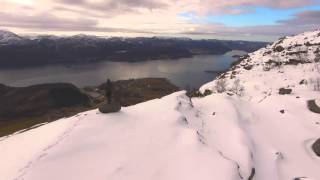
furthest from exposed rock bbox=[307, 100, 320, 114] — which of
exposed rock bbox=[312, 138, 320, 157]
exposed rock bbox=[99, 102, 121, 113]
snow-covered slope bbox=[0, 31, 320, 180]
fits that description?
exposed rock bbox=[99, 102, 121, 113]

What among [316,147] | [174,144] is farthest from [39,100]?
[316,147]

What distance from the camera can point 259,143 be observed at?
111ft

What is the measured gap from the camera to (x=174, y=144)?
1062 inches

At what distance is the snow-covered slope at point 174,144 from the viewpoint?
22375mm

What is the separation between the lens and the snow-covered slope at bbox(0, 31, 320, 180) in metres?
22.4

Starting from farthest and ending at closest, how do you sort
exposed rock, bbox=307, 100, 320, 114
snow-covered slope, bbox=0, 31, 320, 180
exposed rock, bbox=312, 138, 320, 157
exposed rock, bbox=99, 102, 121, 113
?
1. exposed rock, bbox=307, 100, 320, 114
2. exposed rock, bbox=99, 102, 121, 113
3. exposed rock, bbox=312, 138, 320, 157
4. snow-covered slope, bbox=0, 31, 320, 180

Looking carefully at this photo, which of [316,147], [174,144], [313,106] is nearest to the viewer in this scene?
[174,144]

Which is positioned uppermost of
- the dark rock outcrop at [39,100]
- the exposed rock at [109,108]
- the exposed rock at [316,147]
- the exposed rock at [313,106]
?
the exposed rock at [109,108]

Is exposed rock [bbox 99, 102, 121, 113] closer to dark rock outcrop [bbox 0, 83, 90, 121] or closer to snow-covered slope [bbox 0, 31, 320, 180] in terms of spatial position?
snow-covered slope [bbox 0, 31, 320, 180]

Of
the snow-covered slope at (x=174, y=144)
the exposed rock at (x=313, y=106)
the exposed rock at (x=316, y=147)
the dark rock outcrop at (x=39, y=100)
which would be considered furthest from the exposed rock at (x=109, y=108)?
the dark rock outcrop at (x=39, y=100)

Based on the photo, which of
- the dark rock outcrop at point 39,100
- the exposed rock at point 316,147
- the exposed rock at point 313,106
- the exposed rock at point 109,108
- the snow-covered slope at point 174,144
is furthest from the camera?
the dark rock outcrop at point 39,100

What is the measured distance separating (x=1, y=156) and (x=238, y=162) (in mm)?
18164

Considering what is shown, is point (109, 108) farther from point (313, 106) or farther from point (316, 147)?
point (313, 106)

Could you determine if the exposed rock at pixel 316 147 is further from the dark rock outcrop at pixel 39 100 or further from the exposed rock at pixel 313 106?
the dark rock outcrop at pixel 39 100
